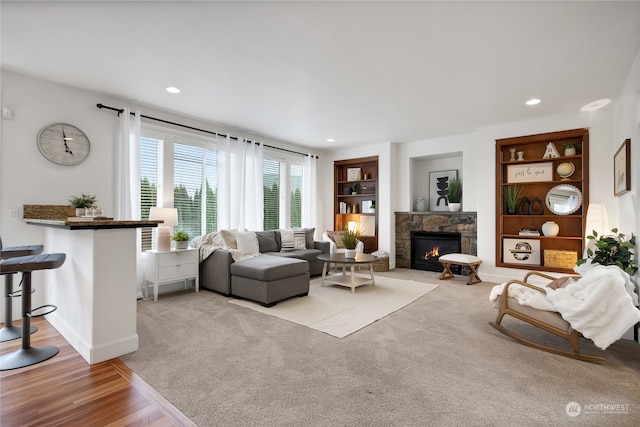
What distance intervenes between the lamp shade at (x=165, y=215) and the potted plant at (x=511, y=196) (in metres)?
5.34

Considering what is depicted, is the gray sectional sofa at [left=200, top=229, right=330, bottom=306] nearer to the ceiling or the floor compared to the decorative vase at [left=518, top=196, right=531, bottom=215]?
nearer to the floor

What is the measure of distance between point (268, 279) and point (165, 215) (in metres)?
1.70

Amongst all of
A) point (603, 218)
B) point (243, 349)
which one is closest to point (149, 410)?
point (243, 349)

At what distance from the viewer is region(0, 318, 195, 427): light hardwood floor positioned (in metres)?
1.72

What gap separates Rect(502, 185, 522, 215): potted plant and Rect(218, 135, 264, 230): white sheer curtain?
4355 mm

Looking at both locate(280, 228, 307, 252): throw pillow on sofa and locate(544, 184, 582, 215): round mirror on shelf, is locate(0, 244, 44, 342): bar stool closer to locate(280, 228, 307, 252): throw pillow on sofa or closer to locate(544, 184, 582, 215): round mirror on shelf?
locate(280, 228, 307, 252): throw pillow on sofa

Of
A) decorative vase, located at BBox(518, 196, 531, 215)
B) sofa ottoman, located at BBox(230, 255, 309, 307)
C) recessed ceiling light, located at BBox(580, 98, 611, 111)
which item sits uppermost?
recessed ceiling light, located at BBox(580, 98, 611, 111)

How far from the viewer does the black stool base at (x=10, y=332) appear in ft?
9.04

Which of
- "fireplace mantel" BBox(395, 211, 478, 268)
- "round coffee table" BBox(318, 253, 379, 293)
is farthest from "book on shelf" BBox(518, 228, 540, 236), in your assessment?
"round coffee table" BBox(318, 253, 379, 293)

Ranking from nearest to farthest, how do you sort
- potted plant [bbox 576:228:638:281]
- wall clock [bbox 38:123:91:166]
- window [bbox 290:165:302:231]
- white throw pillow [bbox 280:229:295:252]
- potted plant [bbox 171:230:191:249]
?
potted plant [bbox 576:228:638:281]
wall clock [bbox 38:123:91:166]
potted plant [bbox 171:230:191:249]
white throw pillow [bbox 280:229:295:252]
window [bbox 290:165:302:231]

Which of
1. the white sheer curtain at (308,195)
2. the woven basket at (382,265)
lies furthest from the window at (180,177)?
the woven basket at (382,265)

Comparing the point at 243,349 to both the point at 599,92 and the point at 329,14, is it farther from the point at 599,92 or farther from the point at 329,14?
the point at 599,92

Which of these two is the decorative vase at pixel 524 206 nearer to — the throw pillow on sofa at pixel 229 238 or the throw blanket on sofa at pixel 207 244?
the throw pillow on sofa at pixel 229 238

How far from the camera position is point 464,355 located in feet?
8.34
